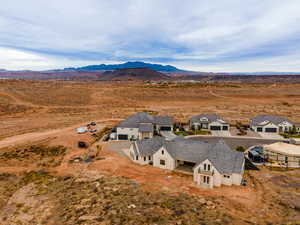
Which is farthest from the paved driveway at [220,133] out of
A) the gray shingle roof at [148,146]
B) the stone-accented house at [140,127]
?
the gray shingle roof at [148,146]

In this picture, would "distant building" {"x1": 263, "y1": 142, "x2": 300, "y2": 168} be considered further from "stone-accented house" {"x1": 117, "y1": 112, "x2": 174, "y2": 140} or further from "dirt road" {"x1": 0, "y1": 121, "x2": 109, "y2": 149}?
"dirt road" {"x1": 0, "y1": 121, "x2": 109, "y2": 149}

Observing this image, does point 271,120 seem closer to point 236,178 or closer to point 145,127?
point 236,178

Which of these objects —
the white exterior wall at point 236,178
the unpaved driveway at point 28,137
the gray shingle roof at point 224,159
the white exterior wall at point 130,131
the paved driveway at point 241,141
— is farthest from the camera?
the white exterior wall at point 130,131

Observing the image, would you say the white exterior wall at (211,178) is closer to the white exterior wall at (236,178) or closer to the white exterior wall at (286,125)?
the white exterior wall at (236,178)

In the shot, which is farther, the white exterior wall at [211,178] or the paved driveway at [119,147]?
the paved driveway at [119,147]

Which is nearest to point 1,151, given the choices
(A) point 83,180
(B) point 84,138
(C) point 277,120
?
(B) point 84,138

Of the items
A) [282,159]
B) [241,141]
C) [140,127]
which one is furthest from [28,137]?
[282,159]
